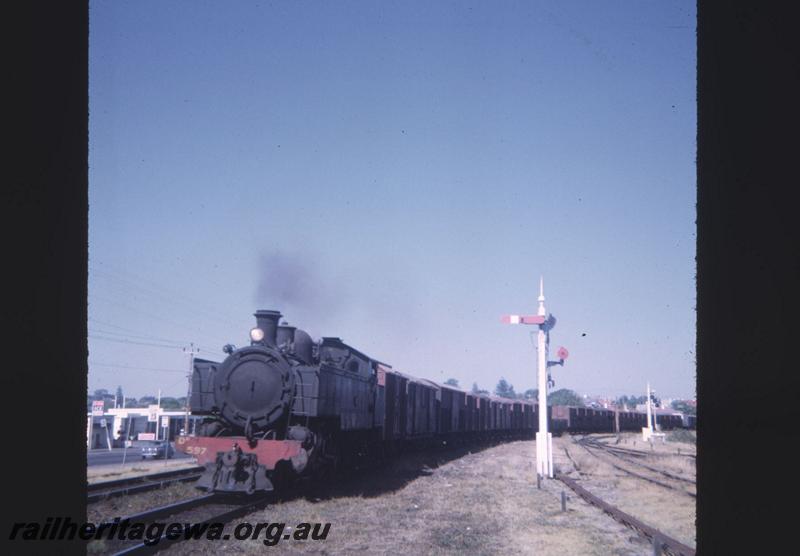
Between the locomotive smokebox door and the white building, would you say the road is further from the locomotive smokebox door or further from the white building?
the locomotive smokebox door

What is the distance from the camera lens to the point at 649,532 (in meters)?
10.3

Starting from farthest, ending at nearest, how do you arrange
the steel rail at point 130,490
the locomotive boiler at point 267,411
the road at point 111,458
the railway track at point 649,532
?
the road at point 111,458
the steel rail at point 130,490
the locomotive boiler at point 267,411
the railway track at point 649,532

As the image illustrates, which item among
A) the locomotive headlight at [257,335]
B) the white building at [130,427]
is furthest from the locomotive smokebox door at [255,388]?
the white building at [130,427]

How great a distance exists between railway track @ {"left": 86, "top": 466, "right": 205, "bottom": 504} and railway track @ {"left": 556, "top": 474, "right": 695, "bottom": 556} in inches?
406

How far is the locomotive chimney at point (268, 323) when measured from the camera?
1431cm

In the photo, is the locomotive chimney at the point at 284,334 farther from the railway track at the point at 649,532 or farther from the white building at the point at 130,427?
the white building at the point at 130,427

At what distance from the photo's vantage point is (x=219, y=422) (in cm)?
1414

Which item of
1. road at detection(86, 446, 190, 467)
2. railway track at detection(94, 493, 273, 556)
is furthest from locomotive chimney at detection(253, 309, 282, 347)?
road at detection(86, 446, 190, 467)

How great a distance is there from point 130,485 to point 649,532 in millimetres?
12513

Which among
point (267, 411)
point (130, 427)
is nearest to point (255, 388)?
point (267, 411)

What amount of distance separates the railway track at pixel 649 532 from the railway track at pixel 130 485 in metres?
10.3

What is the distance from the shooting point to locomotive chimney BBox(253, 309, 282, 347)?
47.0 ft

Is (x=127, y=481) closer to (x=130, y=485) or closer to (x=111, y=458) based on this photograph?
(x=130, y=485)

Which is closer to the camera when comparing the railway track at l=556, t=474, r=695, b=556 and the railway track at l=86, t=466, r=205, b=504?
the railway track at l=556, t=474, r=695, b=556
